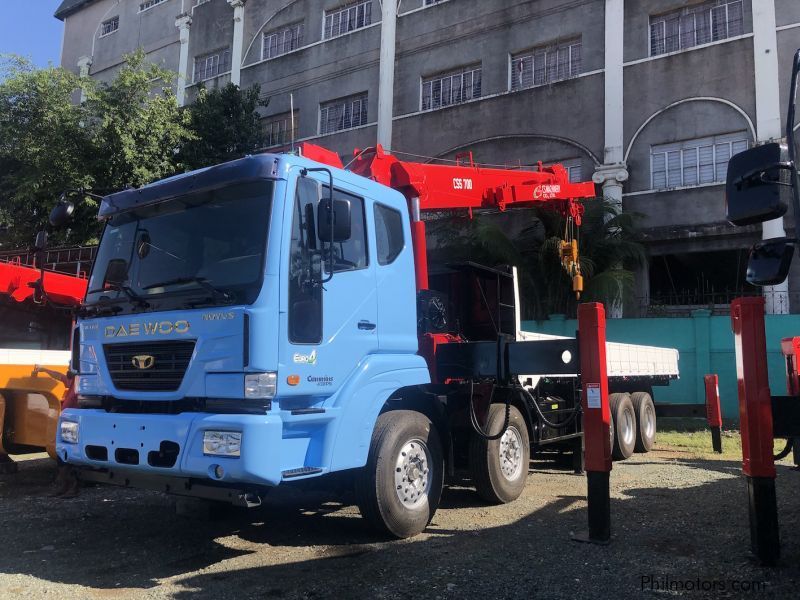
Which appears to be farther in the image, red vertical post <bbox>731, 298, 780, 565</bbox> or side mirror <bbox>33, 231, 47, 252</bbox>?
side mirror <bbox>33, 231, 47, 252</bbox>

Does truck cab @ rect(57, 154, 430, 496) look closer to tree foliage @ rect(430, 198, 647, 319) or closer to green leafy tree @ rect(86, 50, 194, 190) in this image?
tree foliage @ rect(430, 198, 647, 319)

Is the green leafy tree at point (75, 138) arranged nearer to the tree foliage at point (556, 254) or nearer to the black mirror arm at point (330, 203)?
the tree foliage at point (556, 254)

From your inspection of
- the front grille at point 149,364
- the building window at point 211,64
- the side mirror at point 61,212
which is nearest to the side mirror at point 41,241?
the side mirror at point 61,212

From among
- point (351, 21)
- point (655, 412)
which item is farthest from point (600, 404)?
point (351, 21)

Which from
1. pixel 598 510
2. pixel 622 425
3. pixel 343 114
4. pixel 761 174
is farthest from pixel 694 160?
pixel 761 174

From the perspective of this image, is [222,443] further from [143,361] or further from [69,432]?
[69,432]

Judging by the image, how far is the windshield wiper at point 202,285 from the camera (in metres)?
4.55

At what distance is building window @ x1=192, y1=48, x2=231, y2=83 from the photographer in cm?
2670

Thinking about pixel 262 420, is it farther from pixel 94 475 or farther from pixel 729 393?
pixel 729 393

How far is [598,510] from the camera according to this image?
5367 millimetres

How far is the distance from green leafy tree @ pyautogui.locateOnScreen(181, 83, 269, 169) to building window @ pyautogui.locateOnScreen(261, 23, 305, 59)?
4.34 m

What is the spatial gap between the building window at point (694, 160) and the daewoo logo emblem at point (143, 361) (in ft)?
50.5

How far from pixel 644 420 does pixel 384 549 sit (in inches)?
285

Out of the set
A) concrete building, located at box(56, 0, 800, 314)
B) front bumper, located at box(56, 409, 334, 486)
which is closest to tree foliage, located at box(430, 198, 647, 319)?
concrete building, located at box(56, 0, 800, 314)
